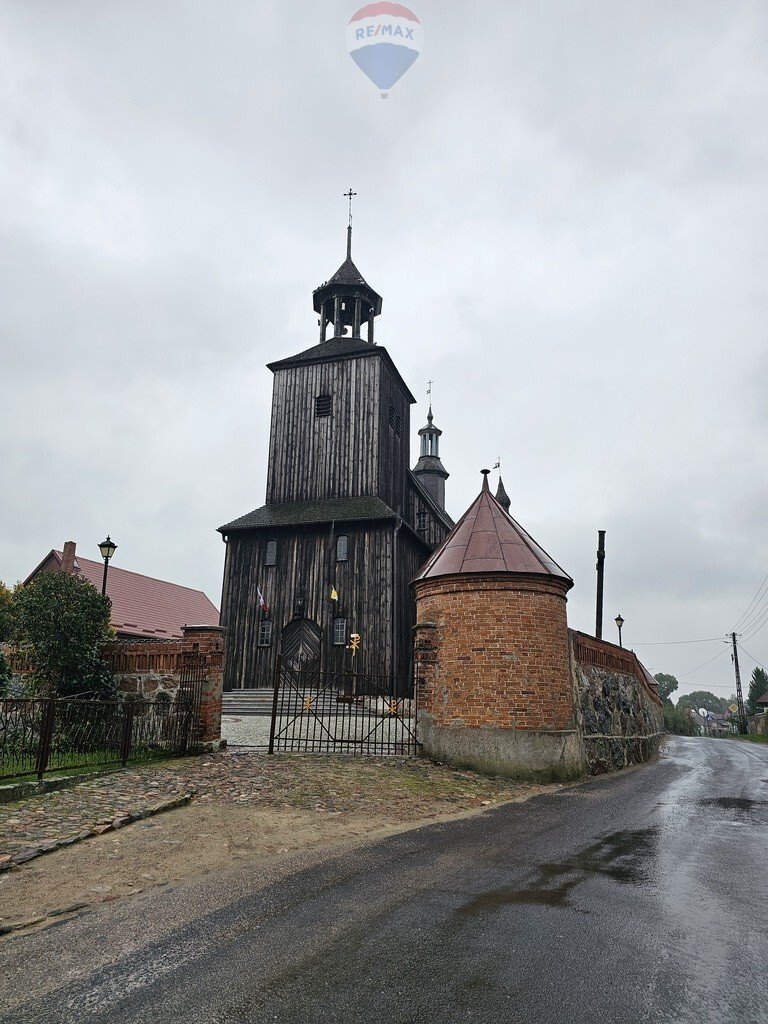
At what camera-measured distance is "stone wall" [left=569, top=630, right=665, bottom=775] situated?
13812mm

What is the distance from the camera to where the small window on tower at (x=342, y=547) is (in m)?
24.7

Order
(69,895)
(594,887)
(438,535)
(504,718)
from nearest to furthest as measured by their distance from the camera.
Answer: (69,895)
(594,887)
(504,718)
(438,535)

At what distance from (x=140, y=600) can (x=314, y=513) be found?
12.3m

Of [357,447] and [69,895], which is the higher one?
[357,447]

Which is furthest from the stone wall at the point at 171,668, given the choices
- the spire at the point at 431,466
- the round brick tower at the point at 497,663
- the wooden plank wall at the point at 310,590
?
the spire at the point at 431,466

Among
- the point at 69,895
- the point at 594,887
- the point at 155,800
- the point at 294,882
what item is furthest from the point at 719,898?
the point at 155,800

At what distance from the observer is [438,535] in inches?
1377

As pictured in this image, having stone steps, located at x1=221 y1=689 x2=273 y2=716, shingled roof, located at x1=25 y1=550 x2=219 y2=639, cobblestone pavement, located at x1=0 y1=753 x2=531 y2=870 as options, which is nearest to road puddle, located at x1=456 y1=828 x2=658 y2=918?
cobblestone pavement, located at x1=0 y1=753 x2=531 y2=870

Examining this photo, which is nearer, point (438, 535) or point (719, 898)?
point (719, 898)

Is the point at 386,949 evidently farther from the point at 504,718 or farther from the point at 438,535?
the point at 438,535

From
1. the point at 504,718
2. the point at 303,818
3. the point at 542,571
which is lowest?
the point at 303,818

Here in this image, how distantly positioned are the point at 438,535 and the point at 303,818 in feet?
91.0

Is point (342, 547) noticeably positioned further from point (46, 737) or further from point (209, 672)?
point (46, 737)

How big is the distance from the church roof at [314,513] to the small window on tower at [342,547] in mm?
809
